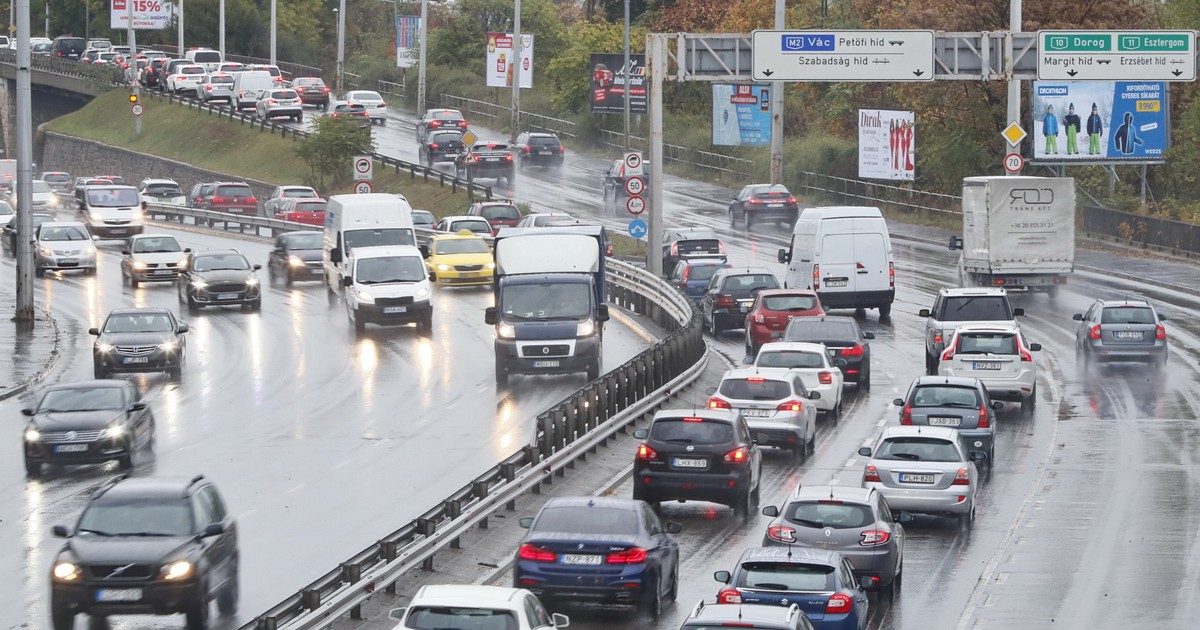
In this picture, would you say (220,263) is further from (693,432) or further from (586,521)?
(586,521)

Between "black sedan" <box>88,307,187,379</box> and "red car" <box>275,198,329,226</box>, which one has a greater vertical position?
"red car" <box>275,198,329,226</box>

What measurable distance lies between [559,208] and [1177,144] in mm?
23804

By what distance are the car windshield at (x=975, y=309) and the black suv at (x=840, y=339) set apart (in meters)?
2.87

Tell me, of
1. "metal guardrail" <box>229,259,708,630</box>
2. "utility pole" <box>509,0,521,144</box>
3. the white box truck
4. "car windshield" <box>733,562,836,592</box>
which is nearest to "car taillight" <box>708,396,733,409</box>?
"metal guardrail" <box>229,259,708,630</box>

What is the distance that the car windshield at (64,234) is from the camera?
5638cm

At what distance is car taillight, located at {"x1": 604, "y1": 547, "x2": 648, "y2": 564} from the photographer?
57.6 ft

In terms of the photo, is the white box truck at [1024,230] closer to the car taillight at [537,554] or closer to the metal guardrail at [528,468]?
the metal guardrail at [528,468]

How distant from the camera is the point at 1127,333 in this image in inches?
1491

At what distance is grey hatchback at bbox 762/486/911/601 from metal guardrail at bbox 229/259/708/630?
3.75 metres

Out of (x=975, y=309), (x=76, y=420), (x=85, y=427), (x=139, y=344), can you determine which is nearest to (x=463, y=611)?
(x=85, y=427)

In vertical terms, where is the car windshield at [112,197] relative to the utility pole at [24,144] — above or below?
below

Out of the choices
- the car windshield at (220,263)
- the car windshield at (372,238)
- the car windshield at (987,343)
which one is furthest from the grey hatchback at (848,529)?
the car windshield at (220,263)

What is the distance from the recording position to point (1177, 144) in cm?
6969

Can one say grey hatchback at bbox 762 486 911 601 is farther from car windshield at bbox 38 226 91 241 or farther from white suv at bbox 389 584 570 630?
car windshield at bbox 38 226 91 241
